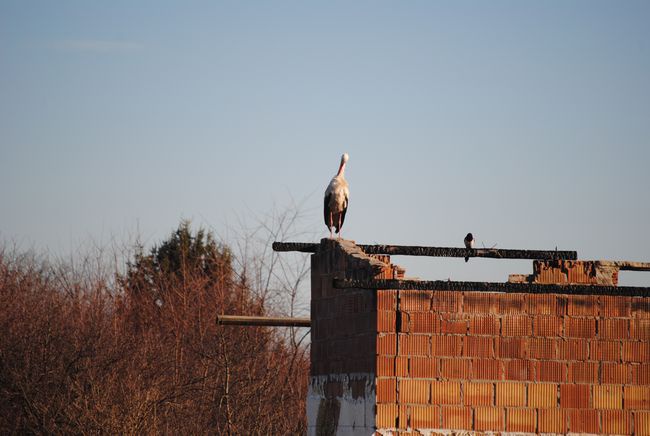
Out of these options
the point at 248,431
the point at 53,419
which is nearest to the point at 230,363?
the point at 248,431

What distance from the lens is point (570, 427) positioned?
35.0 feet

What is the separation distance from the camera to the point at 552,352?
10.7 m

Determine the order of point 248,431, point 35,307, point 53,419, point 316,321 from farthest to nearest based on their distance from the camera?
point 35,307
point 248,431
point 53,419
point 316,321

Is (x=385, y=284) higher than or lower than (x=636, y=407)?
higher

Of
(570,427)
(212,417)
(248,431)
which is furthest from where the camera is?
(212,417)

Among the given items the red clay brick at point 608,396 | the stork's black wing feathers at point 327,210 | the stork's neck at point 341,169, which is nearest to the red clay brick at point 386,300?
the red clay brick at point 608,396

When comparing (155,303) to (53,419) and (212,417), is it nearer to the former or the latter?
(212,417)

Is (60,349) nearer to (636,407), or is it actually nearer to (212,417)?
(212,417)

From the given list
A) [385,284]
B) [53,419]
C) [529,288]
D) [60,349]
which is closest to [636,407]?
[529,288]

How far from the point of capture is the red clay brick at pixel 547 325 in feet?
35.3

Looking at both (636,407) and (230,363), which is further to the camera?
(230,363)

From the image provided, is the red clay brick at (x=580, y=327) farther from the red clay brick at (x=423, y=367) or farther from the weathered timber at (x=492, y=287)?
the red clay brick at (x=423, y=367)

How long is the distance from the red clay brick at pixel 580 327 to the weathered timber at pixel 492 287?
9.4 inches

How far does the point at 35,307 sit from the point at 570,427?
1961 centimetres
